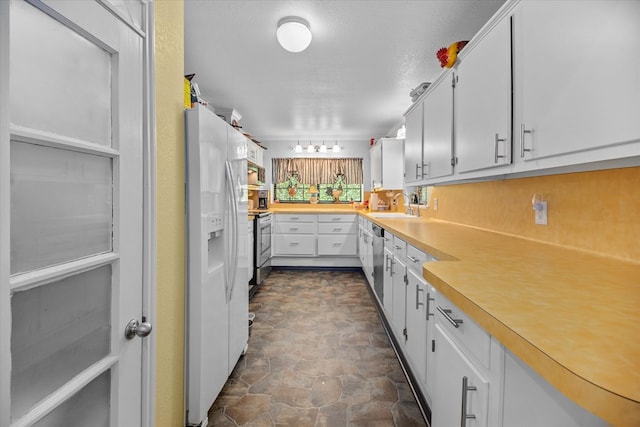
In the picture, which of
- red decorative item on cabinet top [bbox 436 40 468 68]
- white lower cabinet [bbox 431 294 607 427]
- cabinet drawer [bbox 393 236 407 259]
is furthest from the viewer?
cabinet drawer [bbox 393 236 407 259]

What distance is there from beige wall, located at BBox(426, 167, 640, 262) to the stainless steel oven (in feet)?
8.76

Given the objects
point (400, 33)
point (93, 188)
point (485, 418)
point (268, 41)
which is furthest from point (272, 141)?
point (485, 418)

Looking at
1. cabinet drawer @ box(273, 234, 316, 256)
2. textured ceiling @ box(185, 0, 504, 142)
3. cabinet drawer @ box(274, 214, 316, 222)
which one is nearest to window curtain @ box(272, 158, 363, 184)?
cabinet drawer @ box(274, 214, 316, 222)

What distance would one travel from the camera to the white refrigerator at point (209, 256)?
1511 mm

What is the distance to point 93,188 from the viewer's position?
0.86 m

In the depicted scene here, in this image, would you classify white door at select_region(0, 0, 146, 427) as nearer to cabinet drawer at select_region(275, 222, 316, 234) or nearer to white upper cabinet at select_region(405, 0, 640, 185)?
white upper cabinet at select_region(405, 0, 640, 185)

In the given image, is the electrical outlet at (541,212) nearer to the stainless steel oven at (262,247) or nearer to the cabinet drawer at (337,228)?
the stainless steel oven at (262,247)

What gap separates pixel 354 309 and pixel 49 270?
296 cm

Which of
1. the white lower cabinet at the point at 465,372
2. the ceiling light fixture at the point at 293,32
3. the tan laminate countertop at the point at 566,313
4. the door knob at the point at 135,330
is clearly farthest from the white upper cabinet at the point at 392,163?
the door knob at the point at 135,330

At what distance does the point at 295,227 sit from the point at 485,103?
3980 millimetres

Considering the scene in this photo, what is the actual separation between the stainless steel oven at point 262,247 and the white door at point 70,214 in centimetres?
295

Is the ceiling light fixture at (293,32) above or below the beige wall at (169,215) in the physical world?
above

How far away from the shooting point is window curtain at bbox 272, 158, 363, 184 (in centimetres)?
603

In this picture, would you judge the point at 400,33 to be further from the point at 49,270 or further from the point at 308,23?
the point at 49,270
